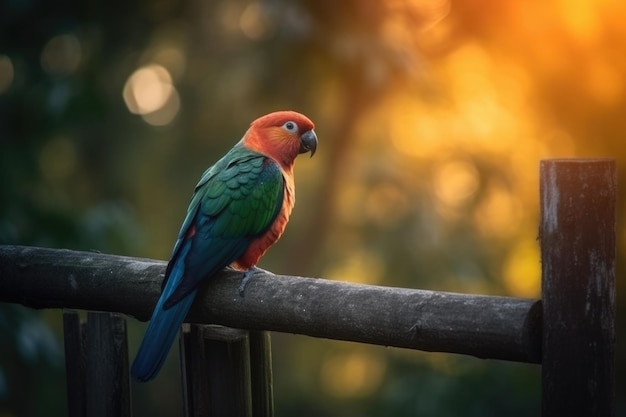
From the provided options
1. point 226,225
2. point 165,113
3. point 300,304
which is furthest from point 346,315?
point 165,113

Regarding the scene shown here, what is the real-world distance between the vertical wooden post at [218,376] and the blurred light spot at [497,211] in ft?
22.3

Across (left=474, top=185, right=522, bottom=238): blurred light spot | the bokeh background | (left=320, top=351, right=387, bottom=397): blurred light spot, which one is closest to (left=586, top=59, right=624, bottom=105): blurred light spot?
the bokeh background

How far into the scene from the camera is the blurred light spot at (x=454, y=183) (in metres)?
9.63

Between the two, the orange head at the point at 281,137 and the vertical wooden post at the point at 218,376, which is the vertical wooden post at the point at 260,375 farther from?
the orange head at the point at 281,137

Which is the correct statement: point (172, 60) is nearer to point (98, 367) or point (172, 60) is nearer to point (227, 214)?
point (227, 214)

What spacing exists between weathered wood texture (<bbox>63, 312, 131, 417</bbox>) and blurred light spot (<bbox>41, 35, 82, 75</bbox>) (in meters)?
4.11

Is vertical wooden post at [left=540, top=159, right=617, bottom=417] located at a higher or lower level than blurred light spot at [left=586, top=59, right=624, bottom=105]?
lower

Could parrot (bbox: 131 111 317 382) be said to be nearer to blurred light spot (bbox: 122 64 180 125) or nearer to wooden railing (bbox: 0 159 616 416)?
wooden railing (bbox: 0 159 616 416)

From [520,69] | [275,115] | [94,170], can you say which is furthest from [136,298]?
[94,170]

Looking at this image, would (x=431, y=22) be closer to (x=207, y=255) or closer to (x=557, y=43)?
(x=557, y=43)

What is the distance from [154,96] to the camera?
1123 centimetres

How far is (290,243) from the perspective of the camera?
1057 centimetres

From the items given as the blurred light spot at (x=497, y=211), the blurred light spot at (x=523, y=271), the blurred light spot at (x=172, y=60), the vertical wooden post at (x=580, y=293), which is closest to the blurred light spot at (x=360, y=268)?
the blurred light spot at (x=497, y=211)

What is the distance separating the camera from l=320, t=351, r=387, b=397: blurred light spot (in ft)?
37.8
